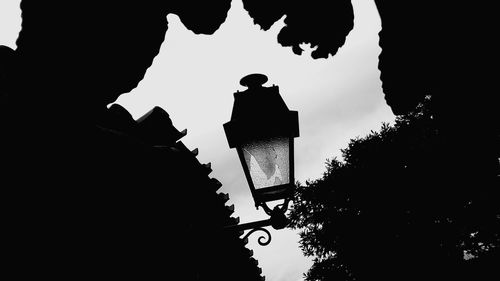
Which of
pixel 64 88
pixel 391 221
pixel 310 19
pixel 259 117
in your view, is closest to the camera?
pixel 64 88

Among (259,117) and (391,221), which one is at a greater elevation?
(391,221)

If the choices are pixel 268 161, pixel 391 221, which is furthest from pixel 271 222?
pixel 391 221

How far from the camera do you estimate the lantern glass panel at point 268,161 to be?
101 inches

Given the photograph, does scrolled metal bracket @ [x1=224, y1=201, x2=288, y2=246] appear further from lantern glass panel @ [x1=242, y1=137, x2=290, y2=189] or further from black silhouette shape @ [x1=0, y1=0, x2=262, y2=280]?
black silhouette shape @ [x1=0, y1=0, x2=262, y2=280]

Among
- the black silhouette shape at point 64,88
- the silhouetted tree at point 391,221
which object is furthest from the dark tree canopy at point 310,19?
the silhouetted tree at point 391,221

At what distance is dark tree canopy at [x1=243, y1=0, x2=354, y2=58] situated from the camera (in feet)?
2.95

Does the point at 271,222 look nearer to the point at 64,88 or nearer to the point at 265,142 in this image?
the point at 265,142

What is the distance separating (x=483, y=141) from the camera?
722 mm

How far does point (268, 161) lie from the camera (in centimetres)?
260

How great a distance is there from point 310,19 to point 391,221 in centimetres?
2012

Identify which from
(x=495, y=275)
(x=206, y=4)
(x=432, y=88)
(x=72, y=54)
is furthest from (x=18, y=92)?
(x=495, y=275)

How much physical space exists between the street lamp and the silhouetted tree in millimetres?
15540

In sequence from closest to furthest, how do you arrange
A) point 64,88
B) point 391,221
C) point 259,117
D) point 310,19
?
point 64,88 < point 310,19 < point 259,117 < point 391,221

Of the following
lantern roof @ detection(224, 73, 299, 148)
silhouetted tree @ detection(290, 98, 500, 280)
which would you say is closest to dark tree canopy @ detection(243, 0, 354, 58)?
lantern roof @ detection(224, 73, 299, 148)
